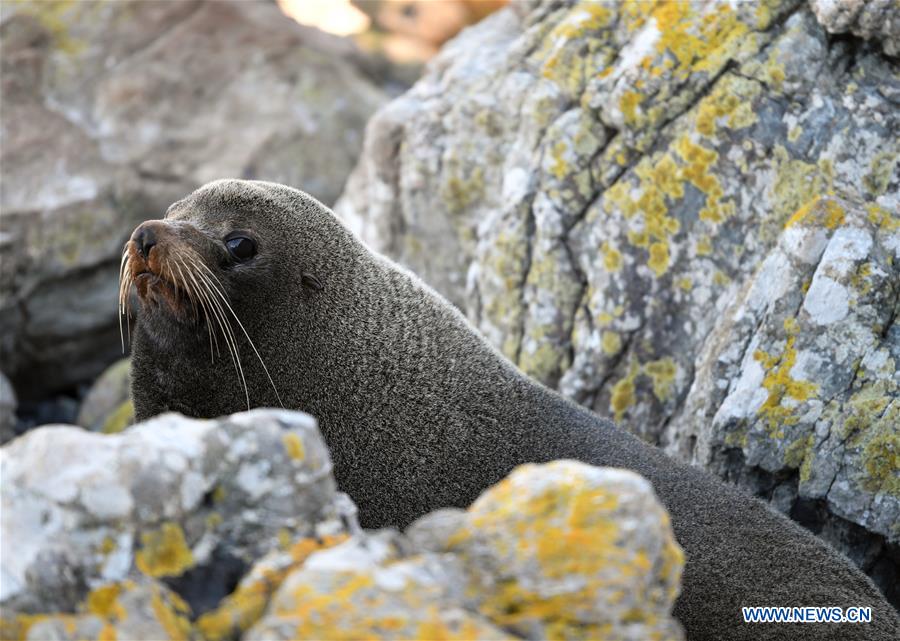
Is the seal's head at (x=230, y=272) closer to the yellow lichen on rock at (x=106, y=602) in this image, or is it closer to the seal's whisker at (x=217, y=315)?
the seal's whisker at (x=217, y=315)

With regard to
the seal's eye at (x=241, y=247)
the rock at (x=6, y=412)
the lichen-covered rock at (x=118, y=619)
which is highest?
the lichen-covered rock at (x=118, y=619)

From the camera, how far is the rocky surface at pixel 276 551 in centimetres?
289

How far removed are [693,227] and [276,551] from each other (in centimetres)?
459

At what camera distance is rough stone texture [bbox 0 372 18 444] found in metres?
8.91

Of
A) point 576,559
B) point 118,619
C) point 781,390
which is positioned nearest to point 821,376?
point 781,390

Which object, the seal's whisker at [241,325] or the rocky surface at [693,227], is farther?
the rocky surface at [693,227]

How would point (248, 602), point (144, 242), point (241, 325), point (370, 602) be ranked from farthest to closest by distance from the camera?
1. point (241, 325)
2. point (144, 242)
3. point (248, 602)
4. point (370, 602)

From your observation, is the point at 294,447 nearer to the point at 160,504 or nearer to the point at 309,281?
the point at 160,504

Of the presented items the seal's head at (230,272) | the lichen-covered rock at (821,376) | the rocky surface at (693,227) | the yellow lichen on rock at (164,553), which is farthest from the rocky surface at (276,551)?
the rocky surface at (693,227)

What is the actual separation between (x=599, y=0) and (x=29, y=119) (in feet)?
19.0

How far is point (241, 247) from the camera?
18.4 ft

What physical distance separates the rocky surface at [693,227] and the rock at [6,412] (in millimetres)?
3477

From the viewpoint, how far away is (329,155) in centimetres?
1123

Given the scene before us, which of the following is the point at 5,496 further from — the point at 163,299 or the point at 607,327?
the point at 607,327
